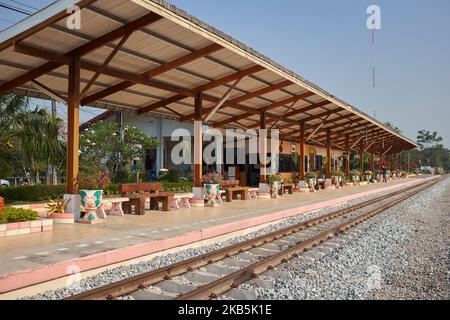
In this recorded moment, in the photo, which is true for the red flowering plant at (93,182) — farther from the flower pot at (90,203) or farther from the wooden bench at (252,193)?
the wooden bench at (252,193)

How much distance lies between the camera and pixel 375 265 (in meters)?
7.06

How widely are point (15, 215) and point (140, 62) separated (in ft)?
17.4

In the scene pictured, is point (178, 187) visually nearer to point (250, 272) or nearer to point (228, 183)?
point (228, 183)

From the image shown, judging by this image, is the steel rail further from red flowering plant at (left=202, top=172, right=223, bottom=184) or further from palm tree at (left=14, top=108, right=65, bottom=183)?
palm tree at (left=14, top=108, right=65, bottom=183)

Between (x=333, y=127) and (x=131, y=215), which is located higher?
(x=333, y=127)

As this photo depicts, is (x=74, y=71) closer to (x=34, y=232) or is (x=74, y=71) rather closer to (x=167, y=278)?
(x=34, y=232)

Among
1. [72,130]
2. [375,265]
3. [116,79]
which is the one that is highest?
[116,79]

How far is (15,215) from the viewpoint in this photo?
26.9ft

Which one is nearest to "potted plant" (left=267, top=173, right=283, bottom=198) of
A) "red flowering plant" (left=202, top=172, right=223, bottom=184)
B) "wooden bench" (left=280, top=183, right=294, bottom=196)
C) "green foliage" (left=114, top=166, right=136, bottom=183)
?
"wooden bench" (left=280, top=183, right=294, bottom=196)

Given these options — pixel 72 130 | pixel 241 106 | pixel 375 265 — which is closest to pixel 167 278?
pixel 375 265

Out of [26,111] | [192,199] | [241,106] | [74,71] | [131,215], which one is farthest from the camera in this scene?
[241,106]

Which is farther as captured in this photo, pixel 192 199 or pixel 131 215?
pixel 192 199
